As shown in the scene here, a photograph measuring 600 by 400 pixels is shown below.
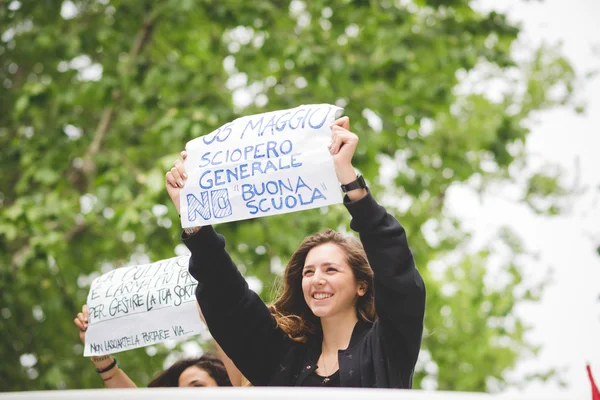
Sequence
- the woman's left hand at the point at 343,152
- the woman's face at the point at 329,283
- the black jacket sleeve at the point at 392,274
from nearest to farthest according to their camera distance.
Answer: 1. the black jacket sleeve at the point at 392,274
2. the woman's left hand at the point at 343,152
3. the woman's face at the point at 329,283

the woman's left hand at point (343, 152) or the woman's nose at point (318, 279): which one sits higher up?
the woman's left hand at point (343, 152)

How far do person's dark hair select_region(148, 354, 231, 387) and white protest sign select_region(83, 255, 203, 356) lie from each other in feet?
1.94

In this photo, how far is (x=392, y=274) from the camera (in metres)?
2.58

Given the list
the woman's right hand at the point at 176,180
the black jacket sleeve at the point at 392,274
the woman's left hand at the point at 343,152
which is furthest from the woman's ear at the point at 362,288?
the woman's right hand at the point at 176,180

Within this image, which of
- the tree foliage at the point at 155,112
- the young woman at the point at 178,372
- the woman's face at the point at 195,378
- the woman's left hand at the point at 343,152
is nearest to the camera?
the woman's left hand at the point at 343,152

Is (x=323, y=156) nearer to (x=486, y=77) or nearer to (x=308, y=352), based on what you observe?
(x=308, y=352)

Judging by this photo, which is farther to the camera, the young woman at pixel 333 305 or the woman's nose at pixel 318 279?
the woman's nose at pixel 318 279

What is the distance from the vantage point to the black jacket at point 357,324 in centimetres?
259

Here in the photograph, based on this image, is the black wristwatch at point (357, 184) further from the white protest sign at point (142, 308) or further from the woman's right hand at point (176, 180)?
the white protest sign at point (142, 308)

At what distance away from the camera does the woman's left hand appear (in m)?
2.69

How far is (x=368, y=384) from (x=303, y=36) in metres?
4.84

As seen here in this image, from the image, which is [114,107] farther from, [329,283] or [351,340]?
[351,340]

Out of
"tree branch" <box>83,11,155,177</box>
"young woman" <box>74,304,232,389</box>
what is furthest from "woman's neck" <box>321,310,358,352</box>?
"tree branch" <box>83,11,155,177</box>

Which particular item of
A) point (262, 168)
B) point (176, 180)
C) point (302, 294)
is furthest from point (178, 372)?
point (262, 168)
